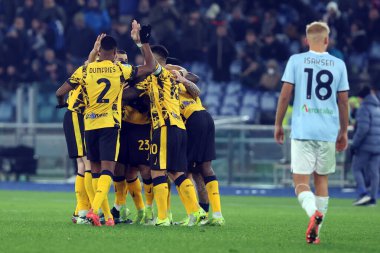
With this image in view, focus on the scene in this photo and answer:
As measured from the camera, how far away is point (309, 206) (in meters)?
11.4

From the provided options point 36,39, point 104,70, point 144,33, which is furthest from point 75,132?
point 36,39

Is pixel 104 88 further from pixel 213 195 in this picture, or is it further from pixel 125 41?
pixel 125 41

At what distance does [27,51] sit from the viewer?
32.3 metres

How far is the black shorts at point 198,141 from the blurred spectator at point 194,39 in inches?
628

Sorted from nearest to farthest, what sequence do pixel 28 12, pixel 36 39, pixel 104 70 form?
pixel 104 70, pixel 36 39, pixel 28 12

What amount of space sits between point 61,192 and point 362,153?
290 inches

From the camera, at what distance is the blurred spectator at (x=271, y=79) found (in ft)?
94.3

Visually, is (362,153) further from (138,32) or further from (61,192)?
(138,32)

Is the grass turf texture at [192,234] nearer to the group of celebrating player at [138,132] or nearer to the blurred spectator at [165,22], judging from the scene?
the group of celebrating player at [138,132]

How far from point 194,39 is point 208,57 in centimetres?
73

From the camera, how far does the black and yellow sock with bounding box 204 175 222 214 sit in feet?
47.2

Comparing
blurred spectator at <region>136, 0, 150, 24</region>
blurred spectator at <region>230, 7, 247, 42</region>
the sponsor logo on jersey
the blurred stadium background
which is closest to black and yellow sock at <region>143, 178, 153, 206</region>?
the sponsor logo on jersey

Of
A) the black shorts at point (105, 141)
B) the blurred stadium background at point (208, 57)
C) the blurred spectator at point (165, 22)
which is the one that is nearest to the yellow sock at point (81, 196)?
the black shorts at point (105, 141)

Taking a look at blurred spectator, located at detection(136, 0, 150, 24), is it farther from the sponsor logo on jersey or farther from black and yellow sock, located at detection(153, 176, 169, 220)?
the sponsor logo on jersey
